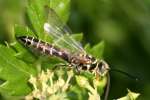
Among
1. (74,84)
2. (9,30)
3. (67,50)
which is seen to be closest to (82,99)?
(74,84)

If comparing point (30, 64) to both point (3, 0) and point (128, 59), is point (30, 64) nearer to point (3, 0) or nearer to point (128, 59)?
point (3, 0)

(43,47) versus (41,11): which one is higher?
(41,11)

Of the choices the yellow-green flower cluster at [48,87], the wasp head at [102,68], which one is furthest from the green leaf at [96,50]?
the yellow-green flower cluster at [48,87]

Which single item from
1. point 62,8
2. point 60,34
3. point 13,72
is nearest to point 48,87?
point 13,72

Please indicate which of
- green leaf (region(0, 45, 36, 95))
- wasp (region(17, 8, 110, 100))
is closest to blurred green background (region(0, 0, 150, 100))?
wasp (region(17, 8, 110, 100))

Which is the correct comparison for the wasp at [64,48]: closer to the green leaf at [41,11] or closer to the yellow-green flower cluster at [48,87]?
the green leaf at [41,11]

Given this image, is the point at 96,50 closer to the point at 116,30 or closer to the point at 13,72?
the point at 13,72
